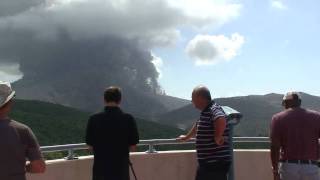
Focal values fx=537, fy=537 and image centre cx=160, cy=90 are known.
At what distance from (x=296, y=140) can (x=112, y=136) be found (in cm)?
166

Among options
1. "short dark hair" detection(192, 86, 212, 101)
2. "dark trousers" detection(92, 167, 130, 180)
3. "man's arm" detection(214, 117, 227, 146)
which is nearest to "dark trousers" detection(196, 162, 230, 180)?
"man's arm" detection(214, 117, 227, 146)

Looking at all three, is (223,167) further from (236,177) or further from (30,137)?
(236,177)

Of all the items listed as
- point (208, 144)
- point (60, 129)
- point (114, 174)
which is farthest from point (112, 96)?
point (60, 129)

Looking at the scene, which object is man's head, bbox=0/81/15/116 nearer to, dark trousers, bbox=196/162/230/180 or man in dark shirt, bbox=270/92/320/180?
dark trousers, bbox=196/162/230/180

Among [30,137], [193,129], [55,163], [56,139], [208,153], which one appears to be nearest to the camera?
[30,137]

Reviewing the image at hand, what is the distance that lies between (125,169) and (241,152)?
2.84 m

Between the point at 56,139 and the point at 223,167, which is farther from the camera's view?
the point at 56,139

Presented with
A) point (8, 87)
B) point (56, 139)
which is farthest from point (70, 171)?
point (56, 139)

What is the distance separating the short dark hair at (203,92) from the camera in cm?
487

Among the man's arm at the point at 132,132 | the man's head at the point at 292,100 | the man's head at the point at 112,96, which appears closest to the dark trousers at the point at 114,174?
the man's arm at the point at 132,132

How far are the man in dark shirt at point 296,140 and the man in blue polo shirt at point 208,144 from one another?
0.45 metres

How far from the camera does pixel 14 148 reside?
343 centimetres

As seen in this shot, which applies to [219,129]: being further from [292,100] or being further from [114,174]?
[114,174]

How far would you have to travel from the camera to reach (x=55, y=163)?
20.0 feet
